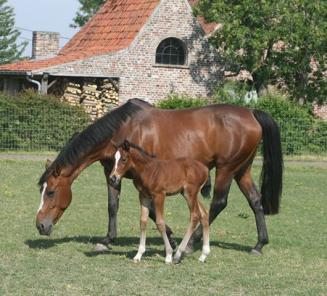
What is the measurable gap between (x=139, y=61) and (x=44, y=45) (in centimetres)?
994

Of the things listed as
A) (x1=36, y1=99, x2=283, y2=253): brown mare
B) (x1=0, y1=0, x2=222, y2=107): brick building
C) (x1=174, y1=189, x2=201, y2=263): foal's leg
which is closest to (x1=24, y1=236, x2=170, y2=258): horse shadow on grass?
(x1=36, y1=99, x2=283, y2=253): brown mare

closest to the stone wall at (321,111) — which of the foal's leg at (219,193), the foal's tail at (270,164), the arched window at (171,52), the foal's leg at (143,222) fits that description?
the arched window at (171,52)

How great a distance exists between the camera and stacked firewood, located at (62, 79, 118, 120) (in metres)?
31.7

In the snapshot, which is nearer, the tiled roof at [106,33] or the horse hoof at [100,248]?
the horse hoof at [100,248]

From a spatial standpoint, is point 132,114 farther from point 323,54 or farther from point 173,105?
point 323,54

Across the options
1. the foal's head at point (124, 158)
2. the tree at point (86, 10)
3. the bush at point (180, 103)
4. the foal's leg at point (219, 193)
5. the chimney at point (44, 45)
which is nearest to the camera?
the foal's head at point (124, 158)

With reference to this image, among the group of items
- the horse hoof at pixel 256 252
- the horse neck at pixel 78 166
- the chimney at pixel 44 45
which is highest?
the chimney at pixel 44 45

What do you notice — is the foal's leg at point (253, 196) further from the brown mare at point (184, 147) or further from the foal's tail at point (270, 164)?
the foal's tail at point (270, 164)

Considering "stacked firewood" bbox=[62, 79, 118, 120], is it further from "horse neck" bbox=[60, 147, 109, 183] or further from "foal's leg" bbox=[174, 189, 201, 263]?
"foal's leg" bbox=[174, 189, 201, 263]

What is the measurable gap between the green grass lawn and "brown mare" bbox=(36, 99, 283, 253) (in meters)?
0.52

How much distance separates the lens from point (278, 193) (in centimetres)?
1137

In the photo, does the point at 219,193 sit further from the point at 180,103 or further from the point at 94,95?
the point at 94,95

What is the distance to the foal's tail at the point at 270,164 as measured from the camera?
1105 cm

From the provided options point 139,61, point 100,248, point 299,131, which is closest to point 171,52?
point 139,61
